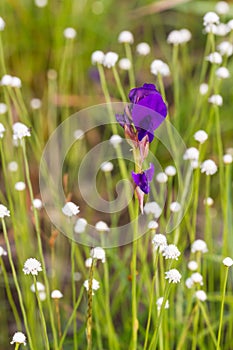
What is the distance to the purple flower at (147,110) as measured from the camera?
689mm

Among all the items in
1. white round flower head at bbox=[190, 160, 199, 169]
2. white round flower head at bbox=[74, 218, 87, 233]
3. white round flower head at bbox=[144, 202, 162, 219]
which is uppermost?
white round flower head at bbox=[190, 160, 199, 169]

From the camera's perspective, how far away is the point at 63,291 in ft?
4.00

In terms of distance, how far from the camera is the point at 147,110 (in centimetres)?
70

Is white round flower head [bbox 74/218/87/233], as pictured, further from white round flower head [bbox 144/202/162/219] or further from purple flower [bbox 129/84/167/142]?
purple flower [bbox 129/84/167/142]

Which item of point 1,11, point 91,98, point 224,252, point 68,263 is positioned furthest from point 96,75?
point 224,252

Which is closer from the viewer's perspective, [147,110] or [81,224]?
[147,110]

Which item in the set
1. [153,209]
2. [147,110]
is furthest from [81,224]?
[147,110]

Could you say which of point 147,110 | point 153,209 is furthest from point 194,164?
point 147,110

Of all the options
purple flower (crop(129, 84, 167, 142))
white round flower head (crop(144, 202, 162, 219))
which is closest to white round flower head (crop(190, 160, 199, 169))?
white round flower head (crop(144, 202, 162, 219))

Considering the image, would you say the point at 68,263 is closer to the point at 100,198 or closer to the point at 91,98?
the point at 100,198

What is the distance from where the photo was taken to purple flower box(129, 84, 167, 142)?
689 millimetres

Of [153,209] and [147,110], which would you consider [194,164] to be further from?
[147,110]

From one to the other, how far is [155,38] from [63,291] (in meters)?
0.80

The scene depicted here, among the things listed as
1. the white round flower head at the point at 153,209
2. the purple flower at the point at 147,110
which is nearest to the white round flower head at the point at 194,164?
the white round flower head at the point at 153,209
